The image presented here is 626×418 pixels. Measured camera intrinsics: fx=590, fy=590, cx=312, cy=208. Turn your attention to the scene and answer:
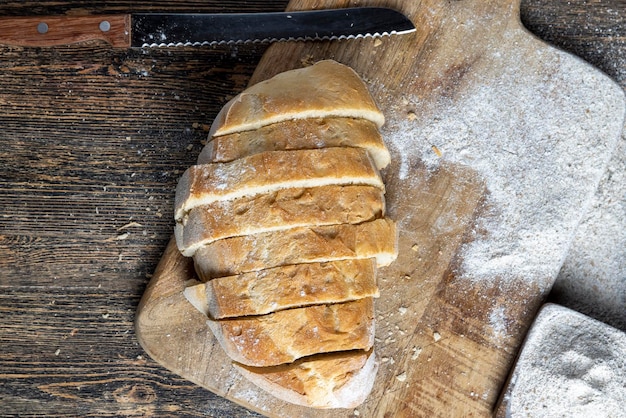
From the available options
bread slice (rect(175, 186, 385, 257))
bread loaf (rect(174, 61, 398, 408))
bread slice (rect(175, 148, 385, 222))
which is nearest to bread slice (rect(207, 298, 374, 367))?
bread loaf (rect(174, 61, 398, 408))

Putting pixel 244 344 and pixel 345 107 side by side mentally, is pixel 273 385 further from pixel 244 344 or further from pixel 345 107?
pixel 345 107

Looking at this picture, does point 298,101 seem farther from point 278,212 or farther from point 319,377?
point 319,377

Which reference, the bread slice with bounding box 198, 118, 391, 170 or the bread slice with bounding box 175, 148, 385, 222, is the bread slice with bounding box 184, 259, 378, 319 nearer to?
the bread slice with bounding box 175, 148, 385, 222

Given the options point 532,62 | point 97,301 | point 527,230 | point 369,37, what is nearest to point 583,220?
point 527,230

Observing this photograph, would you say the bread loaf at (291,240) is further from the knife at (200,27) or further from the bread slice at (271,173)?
the knife at (200,27)

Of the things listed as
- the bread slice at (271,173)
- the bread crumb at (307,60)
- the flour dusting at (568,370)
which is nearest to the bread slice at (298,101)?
the bread slice at (271,173)

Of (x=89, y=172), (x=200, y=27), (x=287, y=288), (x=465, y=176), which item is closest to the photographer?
(x=287, y=288)

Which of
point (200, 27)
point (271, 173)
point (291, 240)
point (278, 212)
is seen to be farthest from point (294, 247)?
point (200, 27)
